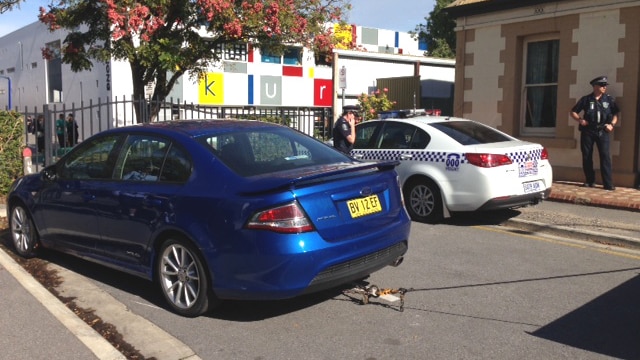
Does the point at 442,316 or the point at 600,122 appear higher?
the point at 600,122

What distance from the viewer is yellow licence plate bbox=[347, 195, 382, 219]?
4.55 m

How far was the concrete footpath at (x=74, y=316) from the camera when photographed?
4.15 meters

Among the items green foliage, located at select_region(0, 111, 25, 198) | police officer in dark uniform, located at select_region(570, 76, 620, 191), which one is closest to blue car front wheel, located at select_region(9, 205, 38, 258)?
green foliage, located at select_region(0, 111, 25, 198)

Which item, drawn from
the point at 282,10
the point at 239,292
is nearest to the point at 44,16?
the point at 282,10

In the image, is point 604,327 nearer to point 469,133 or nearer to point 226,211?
point 226,211

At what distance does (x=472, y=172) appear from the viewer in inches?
305

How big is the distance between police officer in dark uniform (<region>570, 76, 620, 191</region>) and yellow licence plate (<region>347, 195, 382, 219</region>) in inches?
281

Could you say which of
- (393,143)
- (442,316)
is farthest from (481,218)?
(442,316)

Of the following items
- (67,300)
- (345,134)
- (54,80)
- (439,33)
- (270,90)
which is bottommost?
(67,300)

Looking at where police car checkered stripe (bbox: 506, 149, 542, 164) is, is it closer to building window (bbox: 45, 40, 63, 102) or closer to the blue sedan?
the blue sedan

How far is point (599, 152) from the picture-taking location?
10570 millimetres

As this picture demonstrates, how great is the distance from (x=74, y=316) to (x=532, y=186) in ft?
19.0

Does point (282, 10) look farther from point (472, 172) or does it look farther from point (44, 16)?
point (472, 172)

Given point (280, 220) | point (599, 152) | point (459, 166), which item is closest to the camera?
point (280, 220)
